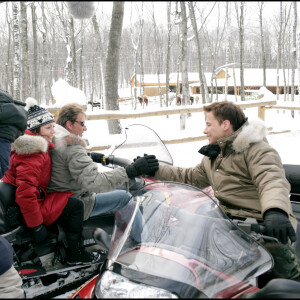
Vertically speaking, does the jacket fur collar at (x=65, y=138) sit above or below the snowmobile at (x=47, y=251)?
above

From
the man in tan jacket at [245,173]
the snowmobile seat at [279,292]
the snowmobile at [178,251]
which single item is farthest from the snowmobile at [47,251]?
the snowmobile seat at [279,292]

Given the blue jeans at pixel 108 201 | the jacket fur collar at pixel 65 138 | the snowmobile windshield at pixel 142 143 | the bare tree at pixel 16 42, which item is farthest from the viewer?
the bare tree at pixel 16 42

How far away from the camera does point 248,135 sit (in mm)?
2148

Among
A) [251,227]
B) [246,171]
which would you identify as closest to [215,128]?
[246,171]

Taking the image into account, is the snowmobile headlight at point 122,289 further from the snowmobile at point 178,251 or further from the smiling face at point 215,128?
the smiling face at point 215,128

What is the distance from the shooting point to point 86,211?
8.53ft

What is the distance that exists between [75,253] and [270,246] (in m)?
1.47

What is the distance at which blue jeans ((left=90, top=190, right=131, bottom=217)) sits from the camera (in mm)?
2689

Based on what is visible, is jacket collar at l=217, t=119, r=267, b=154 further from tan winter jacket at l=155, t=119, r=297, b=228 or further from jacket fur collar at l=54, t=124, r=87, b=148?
jacket fur collar at l=54, t=124, r=87, b=148

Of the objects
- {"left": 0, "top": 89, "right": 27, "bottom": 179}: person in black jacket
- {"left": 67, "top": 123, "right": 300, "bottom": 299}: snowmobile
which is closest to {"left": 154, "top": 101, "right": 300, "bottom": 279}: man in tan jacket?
{"left": 67, "top": 123, "right": 300, "bottom": 299}: snowmobile

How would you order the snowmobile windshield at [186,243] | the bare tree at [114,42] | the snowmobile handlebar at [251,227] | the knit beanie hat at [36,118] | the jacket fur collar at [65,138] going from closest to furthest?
the bare tree at [114,42] < the snowmobile windshield at [186,243] < the snowmobile handlebar at [251,227] < the jacket fur collar at [65,138] < the knit beanie hat at [36,118]

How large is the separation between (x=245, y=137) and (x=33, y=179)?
1484mm

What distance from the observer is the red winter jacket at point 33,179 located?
7.25 feet

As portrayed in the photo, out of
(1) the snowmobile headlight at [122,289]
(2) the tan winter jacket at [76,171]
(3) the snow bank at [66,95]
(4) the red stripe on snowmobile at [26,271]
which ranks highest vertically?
(3) the snow bank at [66,95]
